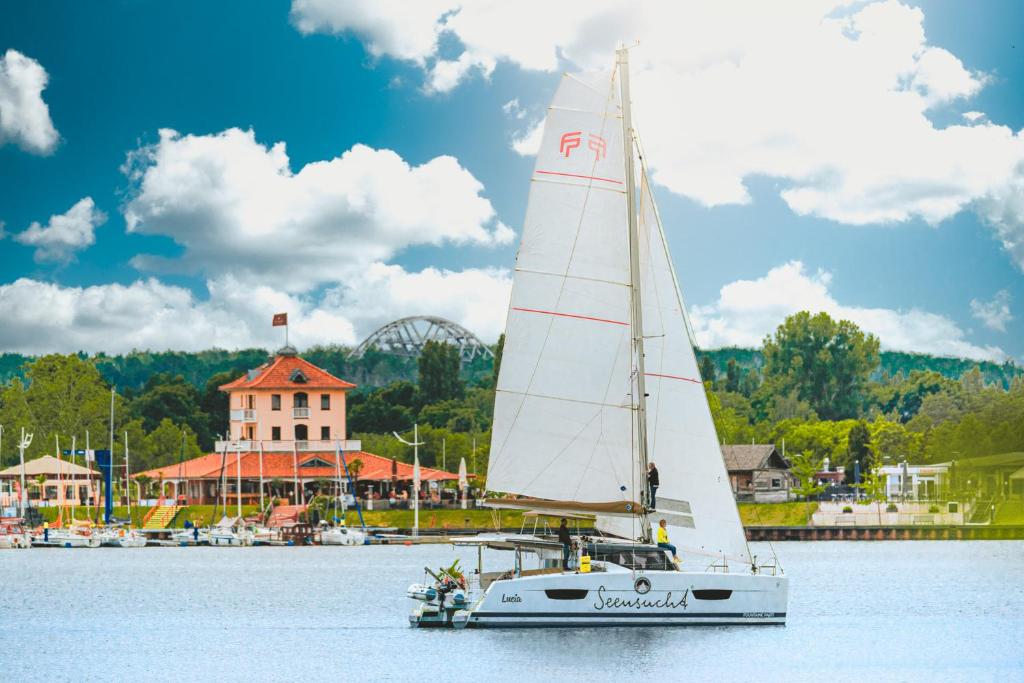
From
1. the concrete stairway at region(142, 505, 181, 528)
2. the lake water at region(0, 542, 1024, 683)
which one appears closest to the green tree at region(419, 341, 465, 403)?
the concrete stairway at region(142, 505, 181, 528)

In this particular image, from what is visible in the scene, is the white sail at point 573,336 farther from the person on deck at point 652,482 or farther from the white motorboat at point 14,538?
the white motorboat at point 14,538

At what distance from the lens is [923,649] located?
42.7m

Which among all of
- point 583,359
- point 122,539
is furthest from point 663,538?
point 122,539

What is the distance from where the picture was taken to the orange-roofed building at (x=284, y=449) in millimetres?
122500

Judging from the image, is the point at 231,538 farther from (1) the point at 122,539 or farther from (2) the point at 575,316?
(2) the point at 575,316

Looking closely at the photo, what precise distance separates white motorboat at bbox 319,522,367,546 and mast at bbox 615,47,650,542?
69.9 meters

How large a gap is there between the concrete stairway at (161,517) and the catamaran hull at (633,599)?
3398 inches

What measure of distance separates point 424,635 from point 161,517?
8129 centimetres

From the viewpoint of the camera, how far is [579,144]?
39406 mm

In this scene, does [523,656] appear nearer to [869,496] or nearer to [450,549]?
[450,549]

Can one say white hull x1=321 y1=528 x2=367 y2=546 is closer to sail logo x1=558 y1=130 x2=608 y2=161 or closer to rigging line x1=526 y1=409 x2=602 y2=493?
rigging line x1=526 y1=409 x2=602 y2=493

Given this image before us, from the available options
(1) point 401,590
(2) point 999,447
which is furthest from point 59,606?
(2) point 999,447

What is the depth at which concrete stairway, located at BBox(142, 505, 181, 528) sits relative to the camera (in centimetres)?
11967

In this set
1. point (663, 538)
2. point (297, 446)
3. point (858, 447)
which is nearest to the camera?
point (663, 538)
